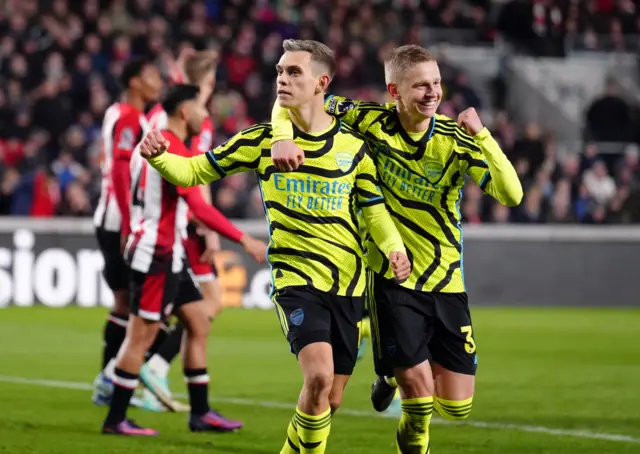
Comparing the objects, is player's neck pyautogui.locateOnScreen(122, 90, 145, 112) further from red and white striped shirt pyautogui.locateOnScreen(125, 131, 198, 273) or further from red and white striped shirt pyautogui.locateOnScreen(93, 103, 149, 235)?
red and white striped shirt pyautogui.locateOnScreen(125, 131, 198, 273)

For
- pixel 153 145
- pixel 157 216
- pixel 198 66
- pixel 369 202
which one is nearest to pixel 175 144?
pixel 157 216

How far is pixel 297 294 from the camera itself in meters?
5.98

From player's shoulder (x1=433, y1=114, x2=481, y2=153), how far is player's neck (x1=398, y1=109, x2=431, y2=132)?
0.05 meters

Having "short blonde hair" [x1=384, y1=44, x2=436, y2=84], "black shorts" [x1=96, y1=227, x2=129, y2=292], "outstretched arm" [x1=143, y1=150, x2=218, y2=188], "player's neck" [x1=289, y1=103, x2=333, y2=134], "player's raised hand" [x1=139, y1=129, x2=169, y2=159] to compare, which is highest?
"short blonde hair" [x1=384, y1=44, x2=436, y2=84]

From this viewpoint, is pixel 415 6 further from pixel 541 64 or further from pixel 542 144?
pixel 542 144

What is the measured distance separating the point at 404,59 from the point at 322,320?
50.9 inches

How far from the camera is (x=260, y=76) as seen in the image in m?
21.2

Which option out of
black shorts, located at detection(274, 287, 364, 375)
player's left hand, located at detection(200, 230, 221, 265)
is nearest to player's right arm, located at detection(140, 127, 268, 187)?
black shorts, located at detection(274, 287, 364, 375)

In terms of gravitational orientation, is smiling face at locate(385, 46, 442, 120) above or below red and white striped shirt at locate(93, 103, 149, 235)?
above

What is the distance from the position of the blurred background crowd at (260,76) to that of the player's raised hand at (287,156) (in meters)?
11.6

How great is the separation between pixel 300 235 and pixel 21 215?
11967 mm

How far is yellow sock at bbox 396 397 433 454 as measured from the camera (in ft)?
20.2

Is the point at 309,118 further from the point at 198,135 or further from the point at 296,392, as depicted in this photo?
the point at 296,392

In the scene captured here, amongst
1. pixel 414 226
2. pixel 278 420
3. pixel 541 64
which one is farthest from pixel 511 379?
pixel 541 64
